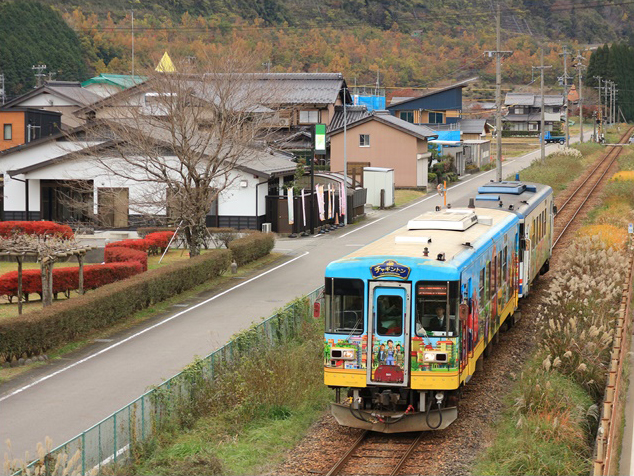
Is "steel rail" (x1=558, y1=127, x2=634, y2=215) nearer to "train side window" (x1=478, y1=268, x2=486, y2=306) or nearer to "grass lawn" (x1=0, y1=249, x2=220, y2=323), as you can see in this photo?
"grass lawn" (x1=0, y1=249, x2=220, y2=323)

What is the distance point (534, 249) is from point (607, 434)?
11.4m

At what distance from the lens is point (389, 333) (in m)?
13.3

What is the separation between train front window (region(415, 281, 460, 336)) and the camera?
13.1m

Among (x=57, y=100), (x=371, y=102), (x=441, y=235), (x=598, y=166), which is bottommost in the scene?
(x=441, y=235)

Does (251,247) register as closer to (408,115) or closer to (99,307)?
(99,307)

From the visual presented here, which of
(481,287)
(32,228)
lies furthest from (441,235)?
(32,228)

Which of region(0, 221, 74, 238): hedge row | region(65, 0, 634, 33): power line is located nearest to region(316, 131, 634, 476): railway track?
region(0, 221, 74, 238): hedge row

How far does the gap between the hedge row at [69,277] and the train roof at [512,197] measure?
31.8 feet

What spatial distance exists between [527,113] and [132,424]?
105384 millimetres

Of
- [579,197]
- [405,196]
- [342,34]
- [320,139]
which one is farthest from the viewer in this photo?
[342,34]

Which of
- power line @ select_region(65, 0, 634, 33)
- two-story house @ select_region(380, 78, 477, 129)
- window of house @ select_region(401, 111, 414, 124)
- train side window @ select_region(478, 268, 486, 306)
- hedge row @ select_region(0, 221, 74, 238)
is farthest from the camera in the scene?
power line @ select_region(65, 0, 634, 33)

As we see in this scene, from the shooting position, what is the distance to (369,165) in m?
54.2

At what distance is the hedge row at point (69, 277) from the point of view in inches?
935

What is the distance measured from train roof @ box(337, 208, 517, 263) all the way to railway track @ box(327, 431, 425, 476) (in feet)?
8.94
